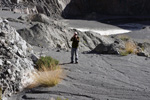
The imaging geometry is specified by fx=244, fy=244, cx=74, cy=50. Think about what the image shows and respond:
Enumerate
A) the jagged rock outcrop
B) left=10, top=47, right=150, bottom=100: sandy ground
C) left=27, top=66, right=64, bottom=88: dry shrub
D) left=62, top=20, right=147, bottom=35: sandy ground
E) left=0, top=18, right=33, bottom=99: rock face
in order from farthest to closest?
the jagged rock outcrop < left=62, top=20, right=147, bottom=35: sandy ground < left=27, top=66, right=64, bottom=88: dry shrub < left=0, top=18, right=33, bottom=99: rock face < left=10, top=47, right=150, bottom=100: sandy ground

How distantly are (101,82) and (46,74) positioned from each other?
2021 millimetres

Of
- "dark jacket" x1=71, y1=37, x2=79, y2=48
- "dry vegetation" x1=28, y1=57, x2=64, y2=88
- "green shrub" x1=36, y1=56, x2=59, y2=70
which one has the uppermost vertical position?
"dark jacket" x1=71, y1=37, x2=79, y2=48

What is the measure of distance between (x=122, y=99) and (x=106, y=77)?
1.96 metres

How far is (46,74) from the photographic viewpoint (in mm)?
8648

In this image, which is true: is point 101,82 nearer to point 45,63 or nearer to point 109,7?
point 45,63

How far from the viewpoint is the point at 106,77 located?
31.2 ft

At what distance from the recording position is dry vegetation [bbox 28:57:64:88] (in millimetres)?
8469

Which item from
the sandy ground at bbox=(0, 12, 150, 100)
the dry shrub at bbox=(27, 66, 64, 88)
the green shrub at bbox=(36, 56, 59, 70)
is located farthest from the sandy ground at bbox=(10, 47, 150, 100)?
the green shrub at bbox=(36, 56, 59, 70)

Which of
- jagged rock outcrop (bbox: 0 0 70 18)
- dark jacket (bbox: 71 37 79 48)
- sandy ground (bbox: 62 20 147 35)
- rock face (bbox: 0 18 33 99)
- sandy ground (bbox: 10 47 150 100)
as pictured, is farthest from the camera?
jagged rock outcrop (bbox: 0 0 70 18)

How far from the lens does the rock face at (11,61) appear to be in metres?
8.15

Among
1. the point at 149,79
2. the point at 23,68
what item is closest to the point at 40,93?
the point at 23,68

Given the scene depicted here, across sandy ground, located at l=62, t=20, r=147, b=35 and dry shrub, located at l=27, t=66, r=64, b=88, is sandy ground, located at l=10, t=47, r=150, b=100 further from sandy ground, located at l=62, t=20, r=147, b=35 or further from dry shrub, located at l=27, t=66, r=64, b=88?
sandy ground, located at l=62, t=20, r=147, b=35

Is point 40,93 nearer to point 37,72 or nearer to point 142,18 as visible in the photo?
point 37,72

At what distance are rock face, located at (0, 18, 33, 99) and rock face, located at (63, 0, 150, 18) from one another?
54477 mm
